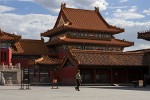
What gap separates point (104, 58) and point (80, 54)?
11.5 feet

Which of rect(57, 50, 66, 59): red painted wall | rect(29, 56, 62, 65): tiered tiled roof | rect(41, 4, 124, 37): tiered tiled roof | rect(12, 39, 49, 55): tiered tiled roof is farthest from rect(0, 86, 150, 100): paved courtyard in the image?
rect(41, 4, 124, 37): tiered tiled roof

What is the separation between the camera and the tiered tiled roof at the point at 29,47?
5730 cm

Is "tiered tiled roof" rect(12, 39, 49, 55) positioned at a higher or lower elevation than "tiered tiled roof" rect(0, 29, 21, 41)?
lower

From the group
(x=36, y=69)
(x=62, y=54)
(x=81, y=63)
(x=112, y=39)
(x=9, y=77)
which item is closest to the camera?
(x=81, y=63)

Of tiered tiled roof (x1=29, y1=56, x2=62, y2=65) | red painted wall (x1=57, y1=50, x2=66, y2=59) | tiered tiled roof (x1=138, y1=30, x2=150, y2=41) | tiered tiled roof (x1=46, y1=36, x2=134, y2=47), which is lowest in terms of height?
tiered tiled roof (x1=29, y1=56, x2=62, y2=65)

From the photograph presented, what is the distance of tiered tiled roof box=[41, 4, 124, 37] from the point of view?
58169mm

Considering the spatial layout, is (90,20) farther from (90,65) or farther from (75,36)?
(90,65)

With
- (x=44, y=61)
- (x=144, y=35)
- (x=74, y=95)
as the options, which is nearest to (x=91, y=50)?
(x=44, y=61)

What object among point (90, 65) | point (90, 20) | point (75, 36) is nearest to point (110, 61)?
point (90, 65)

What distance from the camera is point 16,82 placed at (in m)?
49.3

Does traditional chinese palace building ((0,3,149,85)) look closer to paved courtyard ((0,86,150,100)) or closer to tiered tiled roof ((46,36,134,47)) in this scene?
tiered tiled roof ((46,36,134,47))

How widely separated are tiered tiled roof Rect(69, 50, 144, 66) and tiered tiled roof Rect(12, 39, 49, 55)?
12418mm

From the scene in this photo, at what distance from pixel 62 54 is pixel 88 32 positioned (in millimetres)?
6068

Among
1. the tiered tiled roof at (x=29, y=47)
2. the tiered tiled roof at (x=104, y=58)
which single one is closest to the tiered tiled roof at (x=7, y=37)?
the tiered tiled roof at (x=29, y=47)
